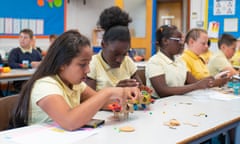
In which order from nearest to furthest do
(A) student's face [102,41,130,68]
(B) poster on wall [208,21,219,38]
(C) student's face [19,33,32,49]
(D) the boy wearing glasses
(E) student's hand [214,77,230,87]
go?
(A) student's face [102,41,130,68] → (E) student's hand [214,77,230,87] → (D) the boy wearing glasses → (C) student's face [19,33,32,49] → (B) poster on wall [208,21,219,38]

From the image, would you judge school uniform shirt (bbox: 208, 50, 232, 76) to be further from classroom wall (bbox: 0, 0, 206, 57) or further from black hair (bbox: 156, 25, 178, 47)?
classroom wall (bbox: 0, 0, 206, 57)

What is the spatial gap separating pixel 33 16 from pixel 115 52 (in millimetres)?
4472

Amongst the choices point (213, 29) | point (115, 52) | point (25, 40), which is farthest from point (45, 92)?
point (213, 29)

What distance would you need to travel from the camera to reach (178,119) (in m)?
1.75

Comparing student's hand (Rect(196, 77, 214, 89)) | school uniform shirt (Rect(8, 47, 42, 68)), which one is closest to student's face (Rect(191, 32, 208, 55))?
student's hand (Rect(196, 77, 214, 89))

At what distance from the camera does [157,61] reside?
102 inches

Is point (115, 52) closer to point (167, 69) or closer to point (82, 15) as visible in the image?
point (167, 69)

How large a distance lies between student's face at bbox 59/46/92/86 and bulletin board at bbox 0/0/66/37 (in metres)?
4.68

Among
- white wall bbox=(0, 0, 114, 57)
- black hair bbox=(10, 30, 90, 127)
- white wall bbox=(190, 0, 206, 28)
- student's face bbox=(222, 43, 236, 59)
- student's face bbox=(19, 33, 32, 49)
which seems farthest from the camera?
white wall bbox=(0, 0, 114, 57)

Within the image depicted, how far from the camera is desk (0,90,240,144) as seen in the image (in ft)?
4.56

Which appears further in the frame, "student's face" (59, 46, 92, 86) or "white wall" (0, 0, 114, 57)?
"white wall" (0, 0, 114, 57)

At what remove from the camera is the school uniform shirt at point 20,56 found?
193 inches

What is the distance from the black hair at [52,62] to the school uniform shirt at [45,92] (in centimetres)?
3

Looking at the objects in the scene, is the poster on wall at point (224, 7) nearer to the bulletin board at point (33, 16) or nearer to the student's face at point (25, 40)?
the bulletin board at point (33, 16)
